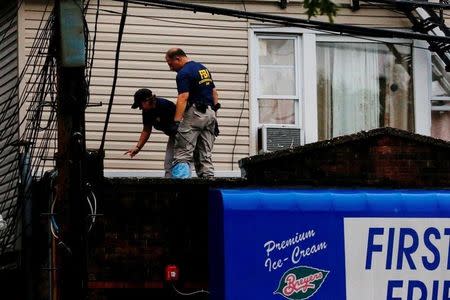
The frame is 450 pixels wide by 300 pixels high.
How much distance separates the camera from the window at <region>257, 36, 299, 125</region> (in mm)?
20188

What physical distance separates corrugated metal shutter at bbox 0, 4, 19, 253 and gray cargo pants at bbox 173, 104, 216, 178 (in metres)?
2.88

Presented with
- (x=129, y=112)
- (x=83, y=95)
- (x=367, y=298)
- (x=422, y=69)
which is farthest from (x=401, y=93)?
(x=83, y=95)

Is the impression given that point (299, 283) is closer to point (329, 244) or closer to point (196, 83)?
point (329, 244)

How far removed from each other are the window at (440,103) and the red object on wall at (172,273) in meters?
6.20

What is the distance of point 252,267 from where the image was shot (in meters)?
15.5

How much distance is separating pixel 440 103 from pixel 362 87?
126 cm

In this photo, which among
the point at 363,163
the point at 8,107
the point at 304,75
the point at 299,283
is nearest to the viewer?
the point at 299,283

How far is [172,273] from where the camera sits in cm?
1616

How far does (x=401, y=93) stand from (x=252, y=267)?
621 cm

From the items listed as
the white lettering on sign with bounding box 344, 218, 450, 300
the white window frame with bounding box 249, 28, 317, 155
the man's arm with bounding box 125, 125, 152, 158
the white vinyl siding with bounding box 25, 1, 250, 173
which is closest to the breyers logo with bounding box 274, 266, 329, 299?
the white lettering on sign with bounding box 344, 218, 450, 300

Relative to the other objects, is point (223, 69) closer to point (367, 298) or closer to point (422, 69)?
point (422, 69)

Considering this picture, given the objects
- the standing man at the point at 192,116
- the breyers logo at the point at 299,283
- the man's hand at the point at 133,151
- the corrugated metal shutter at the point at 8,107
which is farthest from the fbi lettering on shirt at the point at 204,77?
the corrugated metal shutter at the point at 8,107

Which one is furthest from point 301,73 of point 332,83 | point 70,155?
point 70,155

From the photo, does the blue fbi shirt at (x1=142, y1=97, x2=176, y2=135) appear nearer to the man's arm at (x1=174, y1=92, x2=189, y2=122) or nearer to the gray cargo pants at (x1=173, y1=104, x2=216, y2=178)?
the gray cargo pants at (x1=173, y1=104, x2=216, y2=178)
